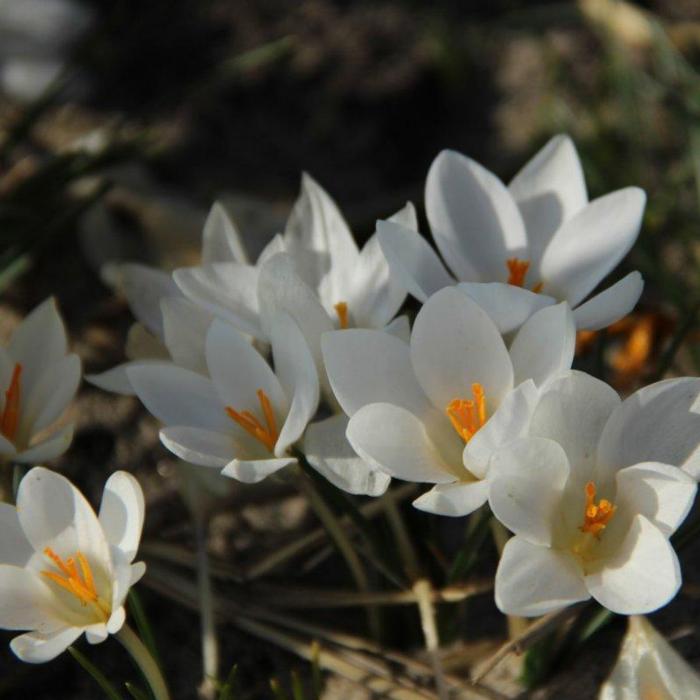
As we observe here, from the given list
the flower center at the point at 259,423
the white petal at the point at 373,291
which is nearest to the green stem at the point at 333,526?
the flower center at the point at 259,423

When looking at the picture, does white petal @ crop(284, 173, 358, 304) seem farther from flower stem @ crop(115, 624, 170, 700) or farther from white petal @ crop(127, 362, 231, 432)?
flower stem @ crop(115, 624, 170, 700)

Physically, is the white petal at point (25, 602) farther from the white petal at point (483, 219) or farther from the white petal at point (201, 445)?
the white petal at point (483, 219)

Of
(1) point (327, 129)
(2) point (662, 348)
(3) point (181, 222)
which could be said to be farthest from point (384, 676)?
(1) point (327, 129)

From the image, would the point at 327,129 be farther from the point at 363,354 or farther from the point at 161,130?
the point at 363,354

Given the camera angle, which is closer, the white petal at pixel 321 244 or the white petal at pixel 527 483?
the white petal at pixel 527 483

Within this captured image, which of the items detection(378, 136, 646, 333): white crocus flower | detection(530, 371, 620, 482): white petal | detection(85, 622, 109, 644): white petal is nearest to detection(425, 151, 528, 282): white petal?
detection(378, 136, 646, 333): white crocus flower

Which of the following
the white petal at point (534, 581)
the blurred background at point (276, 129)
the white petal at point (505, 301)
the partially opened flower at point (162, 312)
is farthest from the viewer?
the blurred background at point (276, 129)

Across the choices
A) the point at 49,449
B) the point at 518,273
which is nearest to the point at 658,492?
the point at 518,273
